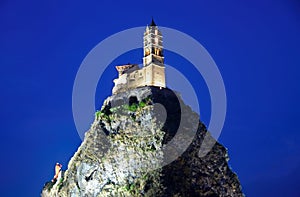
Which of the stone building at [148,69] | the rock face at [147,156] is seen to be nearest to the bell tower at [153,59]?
the stone building at [148,69]

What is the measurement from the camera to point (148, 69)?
7712 cm

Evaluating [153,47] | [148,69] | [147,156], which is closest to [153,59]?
[148,69]

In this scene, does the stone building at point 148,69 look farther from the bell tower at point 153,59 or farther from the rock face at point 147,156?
the rock face at point 147,156

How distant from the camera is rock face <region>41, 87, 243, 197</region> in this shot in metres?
62.8

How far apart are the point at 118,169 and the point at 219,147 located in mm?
17046

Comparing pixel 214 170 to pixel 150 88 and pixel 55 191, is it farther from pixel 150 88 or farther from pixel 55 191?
pixel 55 191

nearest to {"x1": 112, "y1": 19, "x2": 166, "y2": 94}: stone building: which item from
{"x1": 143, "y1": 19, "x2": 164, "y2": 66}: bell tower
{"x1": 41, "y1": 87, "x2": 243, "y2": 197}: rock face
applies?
{"x1": 143, "y1": 19, "x2": 164, "y2": 66}: bell tower

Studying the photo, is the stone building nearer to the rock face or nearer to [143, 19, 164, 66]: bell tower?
[143, 19, 164, 66]: bell tower

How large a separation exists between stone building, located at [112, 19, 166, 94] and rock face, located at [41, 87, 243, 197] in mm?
3123

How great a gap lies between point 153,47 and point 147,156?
23737 millimetres

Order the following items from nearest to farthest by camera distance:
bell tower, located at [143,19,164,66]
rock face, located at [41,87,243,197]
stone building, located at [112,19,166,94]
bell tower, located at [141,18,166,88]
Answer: rock face, located at [41,87,243,197] < bell tower, located at [141,18,166,88] < stone building, located at [112,19,166,94] < bell tower, located at [143,19,164,66]

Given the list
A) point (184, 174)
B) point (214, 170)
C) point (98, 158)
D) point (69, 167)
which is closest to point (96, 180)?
point (98, 158)

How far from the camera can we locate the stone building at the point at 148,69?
7681 cm

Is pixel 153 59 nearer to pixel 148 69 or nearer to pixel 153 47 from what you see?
pixel 148 69
